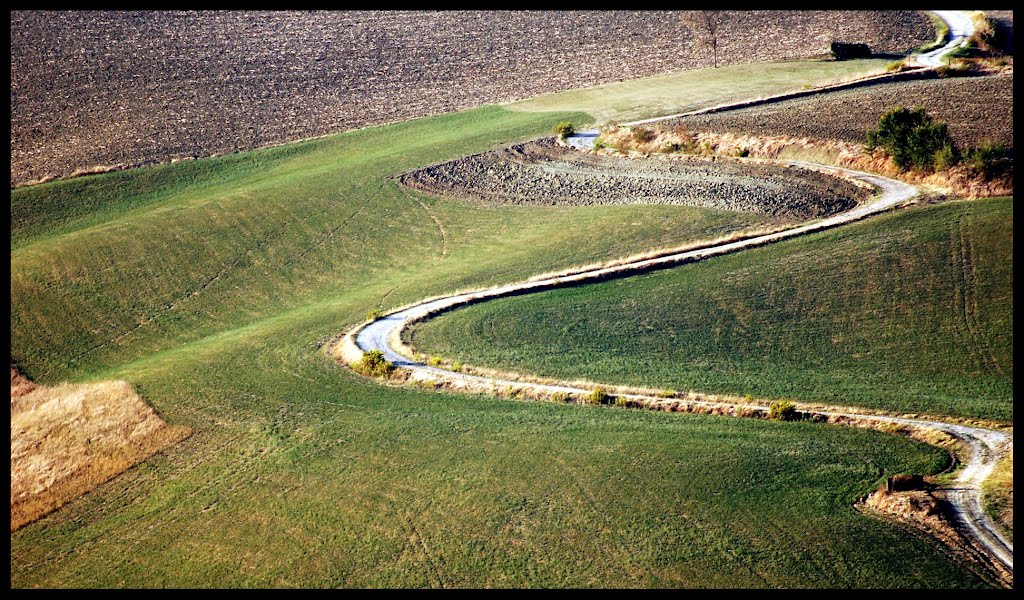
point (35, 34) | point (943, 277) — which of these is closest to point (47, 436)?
point (943, 277)

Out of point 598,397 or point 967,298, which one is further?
point 967,298

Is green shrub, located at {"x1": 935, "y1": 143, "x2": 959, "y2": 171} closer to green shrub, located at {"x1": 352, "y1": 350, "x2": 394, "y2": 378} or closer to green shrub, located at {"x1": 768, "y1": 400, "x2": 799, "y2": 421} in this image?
green shrub, located at {"x1": 768, "y1": 400, "x2": 799, "y2": 421}

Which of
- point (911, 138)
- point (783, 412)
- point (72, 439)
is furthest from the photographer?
point (911, 138)

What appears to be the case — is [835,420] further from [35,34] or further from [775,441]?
[35,34]

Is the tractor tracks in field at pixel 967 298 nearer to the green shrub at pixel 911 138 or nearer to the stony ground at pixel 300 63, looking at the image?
the green shrub at pixel 911 138

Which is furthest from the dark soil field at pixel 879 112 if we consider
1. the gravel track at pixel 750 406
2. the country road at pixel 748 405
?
A: the gravel track at pixel 750 406

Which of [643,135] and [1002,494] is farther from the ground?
[643,135]

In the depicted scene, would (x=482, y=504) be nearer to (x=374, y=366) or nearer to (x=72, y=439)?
(x=374, y=366)

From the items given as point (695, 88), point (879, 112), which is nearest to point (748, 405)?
point (879, 112)

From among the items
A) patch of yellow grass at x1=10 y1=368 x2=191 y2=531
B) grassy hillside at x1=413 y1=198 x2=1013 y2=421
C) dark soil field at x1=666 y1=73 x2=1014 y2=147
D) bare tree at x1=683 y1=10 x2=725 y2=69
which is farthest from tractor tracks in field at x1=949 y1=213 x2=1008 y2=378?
bare tree at x1=683 y1=10 x2=725 y2=69
